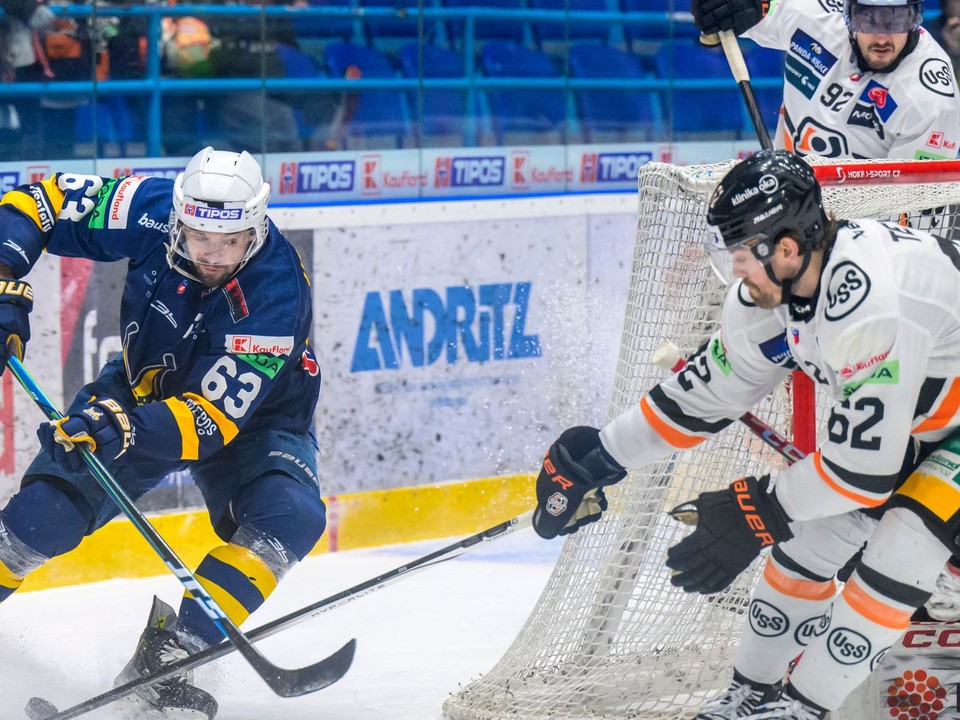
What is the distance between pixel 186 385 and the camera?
112 inches

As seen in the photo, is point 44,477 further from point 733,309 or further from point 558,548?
point 558,548

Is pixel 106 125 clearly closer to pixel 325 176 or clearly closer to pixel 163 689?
pixel 325 176

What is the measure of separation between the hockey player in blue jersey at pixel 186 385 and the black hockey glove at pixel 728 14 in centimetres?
139

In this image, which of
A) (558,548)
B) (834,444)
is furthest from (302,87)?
(834,444)

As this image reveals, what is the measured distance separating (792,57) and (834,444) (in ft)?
5.50

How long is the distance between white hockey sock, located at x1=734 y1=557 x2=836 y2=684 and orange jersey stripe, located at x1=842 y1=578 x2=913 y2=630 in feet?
0.52

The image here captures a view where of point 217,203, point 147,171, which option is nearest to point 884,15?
point 217,203

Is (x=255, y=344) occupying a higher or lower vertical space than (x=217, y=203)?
lower

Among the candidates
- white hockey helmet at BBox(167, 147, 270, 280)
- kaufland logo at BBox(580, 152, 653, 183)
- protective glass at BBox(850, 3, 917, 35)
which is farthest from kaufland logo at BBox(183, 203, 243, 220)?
kaufland logo at BBox(580, 152, 653, 183)

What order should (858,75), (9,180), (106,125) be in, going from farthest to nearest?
(106,125), (9,180), (858,75)

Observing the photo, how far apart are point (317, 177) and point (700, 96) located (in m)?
1.70

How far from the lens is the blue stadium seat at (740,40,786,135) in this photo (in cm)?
584

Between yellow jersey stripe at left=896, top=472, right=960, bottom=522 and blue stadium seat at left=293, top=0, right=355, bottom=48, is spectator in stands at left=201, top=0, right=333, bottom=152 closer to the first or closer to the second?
blue stadium seat at left=293, top=0, right=355, bottom=48

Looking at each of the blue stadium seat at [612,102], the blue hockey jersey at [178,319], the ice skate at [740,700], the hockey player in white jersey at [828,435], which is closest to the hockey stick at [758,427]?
the hockey player in white jersey at [828,435]
